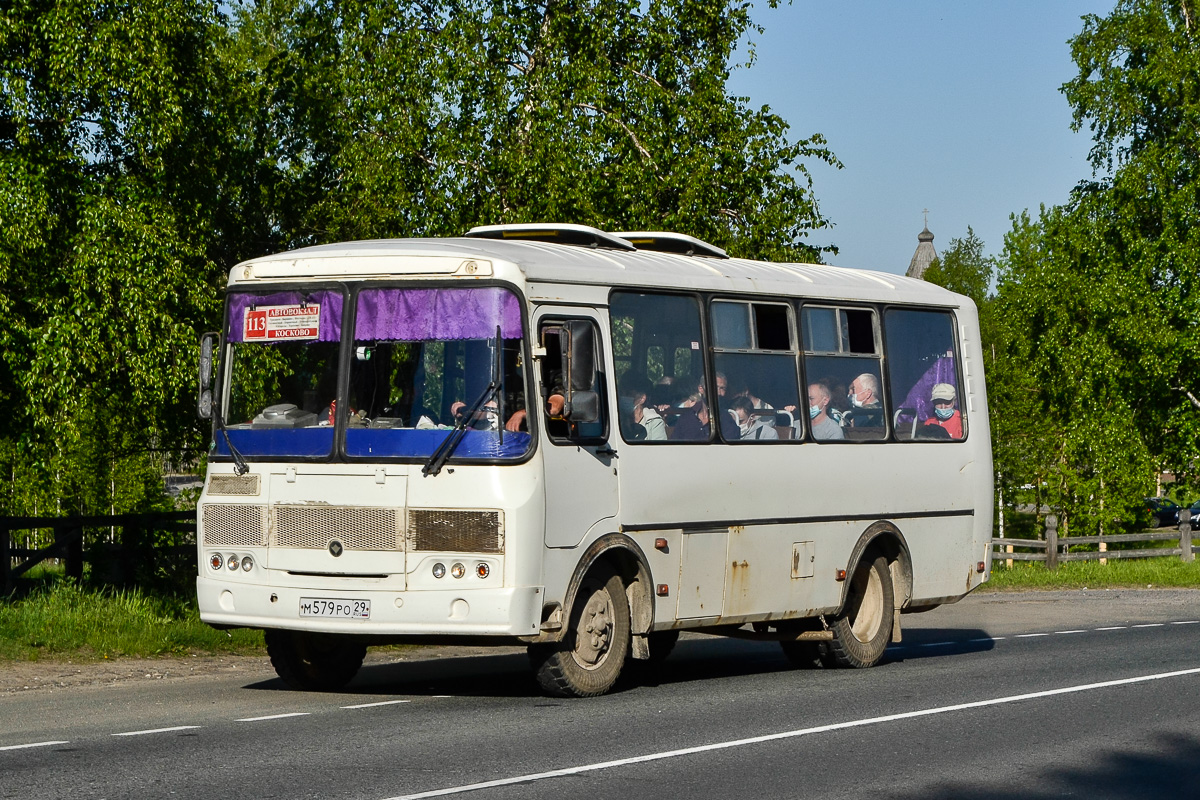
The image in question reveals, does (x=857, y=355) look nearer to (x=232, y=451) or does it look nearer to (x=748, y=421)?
(x=748, y=421)

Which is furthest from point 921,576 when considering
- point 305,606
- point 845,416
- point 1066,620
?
point 1066,620

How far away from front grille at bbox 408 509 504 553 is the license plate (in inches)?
19.6

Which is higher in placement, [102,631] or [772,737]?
[102,631]

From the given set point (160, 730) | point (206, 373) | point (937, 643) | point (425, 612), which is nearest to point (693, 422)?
point (425, 612)

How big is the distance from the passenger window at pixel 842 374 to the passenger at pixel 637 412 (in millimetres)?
1963

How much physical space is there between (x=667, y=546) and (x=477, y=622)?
1983mm

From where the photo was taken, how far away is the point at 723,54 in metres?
31.2

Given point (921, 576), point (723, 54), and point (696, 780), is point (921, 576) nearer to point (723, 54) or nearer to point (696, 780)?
point (696, 780)

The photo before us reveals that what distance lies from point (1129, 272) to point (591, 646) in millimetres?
37506

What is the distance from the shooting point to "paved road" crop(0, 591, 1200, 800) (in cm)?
828

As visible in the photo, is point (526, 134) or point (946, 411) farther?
point (526, 134)

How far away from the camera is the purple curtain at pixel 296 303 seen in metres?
11.6

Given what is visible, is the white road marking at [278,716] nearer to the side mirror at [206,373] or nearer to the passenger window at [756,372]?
the side mirror at [206,373]

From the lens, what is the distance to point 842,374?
47.4 ft
